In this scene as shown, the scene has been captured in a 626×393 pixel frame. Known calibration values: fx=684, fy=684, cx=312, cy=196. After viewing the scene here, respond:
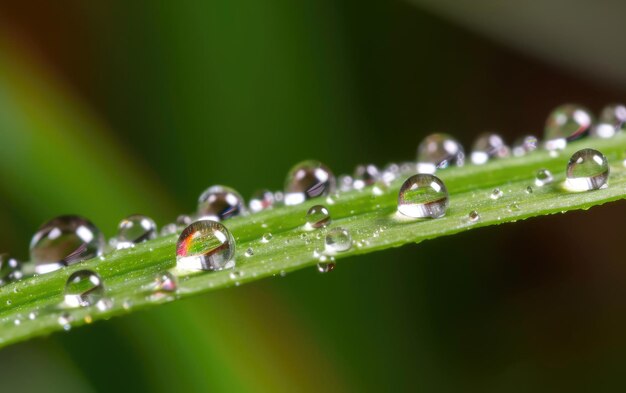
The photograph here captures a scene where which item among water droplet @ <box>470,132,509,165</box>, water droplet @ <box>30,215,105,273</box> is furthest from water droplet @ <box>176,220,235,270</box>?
water droplet @ <box>470,132,509,165</box>

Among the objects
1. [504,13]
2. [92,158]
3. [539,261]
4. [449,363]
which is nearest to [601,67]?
[504,13]

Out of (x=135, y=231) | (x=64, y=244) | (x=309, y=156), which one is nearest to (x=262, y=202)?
(x=135, y=231)

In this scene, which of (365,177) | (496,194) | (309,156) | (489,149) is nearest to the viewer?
(496,194)

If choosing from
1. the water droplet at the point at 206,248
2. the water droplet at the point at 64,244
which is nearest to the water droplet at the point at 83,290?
the water droplet at the point at 206,248

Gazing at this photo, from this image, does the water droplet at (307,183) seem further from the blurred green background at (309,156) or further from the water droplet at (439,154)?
the blurred green background at (309,156)

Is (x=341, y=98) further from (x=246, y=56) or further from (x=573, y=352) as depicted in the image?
(x=573, y=352)

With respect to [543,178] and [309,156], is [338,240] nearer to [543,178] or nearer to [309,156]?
[543,178]
